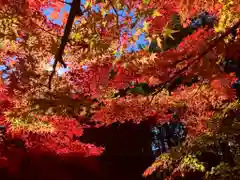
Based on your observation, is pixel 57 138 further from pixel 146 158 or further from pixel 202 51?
pixel 146 158

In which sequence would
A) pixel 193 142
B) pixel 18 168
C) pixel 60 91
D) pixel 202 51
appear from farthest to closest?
pixel 18 168
pixel 193 142
pixel 60 91
pixel 202 51

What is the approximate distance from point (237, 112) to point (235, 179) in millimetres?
2037

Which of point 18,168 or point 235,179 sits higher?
point 18,168

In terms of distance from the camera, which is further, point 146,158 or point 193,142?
point 146,158

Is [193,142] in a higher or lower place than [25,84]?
lower

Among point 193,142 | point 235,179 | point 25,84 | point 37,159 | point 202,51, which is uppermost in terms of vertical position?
point 25,84

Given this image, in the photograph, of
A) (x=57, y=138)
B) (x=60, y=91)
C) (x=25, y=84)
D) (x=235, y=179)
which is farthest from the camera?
(x=57, y=138)

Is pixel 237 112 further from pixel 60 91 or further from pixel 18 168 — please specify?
pixel 18 168

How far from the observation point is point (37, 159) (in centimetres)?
601

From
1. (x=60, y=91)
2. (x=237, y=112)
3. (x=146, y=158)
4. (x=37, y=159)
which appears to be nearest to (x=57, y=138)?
(x=37, y=159)

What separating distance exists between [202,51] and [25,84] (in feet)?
7.09

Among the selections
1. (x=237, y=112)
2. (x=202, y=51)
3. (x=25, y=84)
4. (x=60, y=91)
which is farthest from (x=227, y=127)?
(x=25, y=84)

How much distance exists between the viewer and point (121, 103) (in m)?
4.84

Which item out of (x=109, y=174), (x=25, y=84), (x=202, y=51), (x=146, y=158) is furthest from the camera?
(x=146, y=158)
